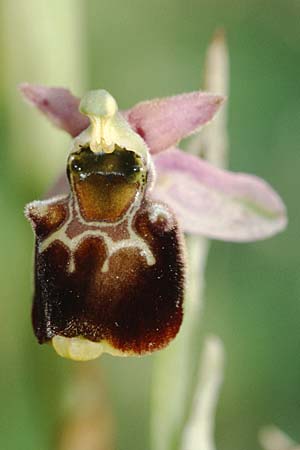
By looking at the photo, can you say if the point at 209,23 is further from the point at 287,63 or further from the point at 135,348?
the point at 135,348

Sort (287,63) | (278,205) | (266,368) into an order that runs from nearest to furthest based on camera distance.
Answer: (278,205) < (266,368) < (287,63)

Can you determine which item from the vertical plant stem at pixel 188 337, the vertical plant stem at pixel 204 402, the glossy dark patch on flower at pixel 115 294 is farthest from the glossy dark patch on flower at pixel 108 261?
the vertical plant stem at pixel 204 402

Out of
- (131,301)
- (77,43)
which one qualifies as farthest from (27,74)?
(131,301)

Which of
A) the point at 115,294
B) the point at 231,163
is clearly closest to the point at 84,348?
the point at 115,294

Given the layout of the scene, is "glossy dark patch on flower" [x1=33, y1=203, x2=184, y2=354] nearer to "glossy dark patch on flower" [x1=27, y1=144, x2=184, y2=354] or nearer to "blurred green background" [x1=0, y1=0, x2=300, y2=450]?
"glossy dark patch on flower" [x1=27, y1=144, x2=184, y2=354]

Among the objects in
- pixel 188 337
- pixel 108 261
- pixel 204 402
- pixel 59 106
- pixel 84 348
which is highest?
pixel 59 106

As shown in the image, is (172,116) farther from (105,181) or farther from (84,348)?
(84,348)
